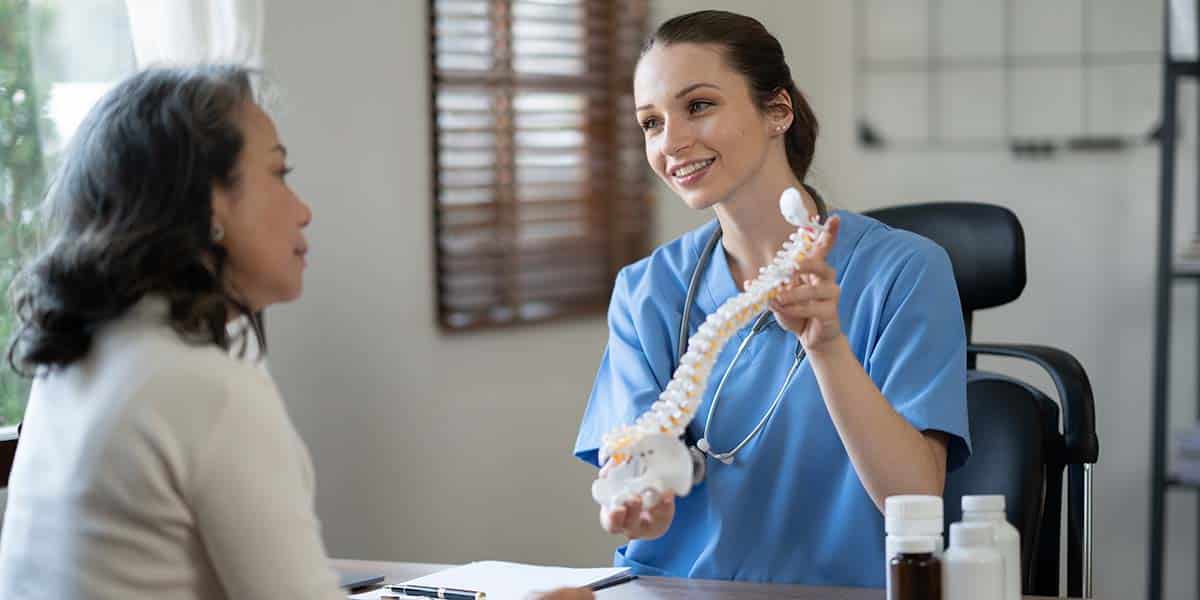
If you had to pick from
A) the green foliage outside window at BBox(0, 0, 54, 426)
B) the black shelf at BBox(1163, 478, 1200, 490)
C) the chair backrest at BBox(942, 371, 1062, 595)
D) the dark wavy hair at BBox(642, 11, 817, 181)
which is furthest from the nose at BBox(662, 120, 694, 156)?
the black shelf at BBox(1163, 478, 1200, 490)

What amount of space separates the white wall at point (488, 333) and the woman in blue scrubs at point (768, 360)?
0.29 meters

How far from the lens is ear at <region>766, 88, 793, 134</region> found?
192 cm

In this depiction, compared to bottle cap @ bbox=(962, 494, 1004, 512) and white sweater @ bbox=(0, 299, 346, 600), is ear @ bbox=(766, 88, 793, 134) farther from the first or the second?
white sweater @ bbox=(0, 299, 346, 600)

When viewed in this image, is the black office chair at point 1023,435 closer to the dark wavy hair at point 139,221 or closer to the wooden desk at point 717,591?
the wooden desk at point 717,591

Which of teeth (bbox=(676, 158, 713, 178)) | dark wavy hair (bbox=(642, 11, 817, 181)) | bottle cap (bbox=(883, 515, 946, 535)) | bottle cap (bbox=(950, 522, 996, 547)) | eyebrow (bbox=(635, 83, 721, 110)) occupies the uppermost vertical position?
dark wavy hair (bbox=(642, 11, 817, 181))

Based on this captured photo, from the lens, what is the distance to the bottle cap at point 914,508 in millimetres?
1204

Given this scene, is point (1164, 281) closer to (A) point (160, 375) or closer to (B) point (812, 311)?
(B) point (812, 311)

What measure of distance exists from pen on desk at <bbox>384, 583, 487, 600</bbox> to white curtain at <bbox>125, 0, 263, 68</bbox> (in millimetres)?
996

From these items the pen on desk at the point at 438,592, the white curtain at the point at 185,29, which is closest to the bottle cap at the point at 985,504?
the pen on desk at the point at 438,592

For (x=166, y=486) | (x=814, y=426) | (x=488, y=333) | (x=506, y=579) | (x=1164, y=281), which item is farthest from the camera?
(x=1164, y=281)

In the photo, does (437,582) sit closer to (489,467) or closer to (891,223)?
(891,223)

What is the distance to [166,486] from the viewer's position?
1.07 metres

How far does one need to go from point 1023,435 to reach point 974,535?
0.74m

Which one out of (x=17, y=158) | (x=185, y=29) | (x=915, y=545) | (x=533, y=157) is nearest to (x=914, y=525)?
(x=915, y=545)
